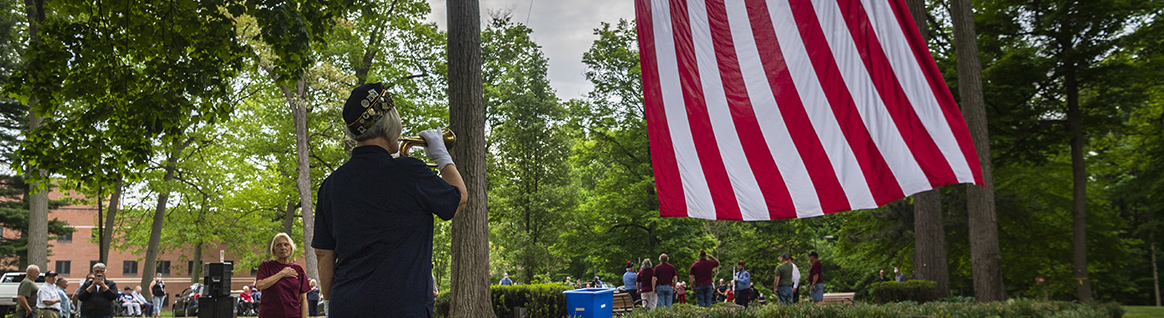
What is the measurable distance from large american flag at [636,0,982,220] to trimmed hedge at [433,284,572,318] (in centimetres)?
970

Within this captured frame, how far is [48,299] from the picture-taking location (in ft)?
45.6

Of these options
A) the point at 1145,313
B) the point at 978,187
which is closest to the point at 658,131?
the point at 978,187

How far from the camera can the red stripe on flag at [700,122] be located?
5.03 metres

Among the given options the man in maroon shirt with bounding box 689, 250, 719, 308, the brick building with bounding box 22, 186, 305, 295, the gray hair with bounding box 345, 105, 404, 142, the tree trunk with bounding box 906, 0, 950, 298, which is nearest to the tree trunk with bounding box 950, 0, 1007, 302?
the tree trunk with bounding box 906, 0, 950, 298

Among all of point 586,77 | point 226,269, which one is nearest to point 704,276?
point 226,269

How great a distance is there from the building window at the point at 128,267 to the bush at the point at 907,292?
2606 inches

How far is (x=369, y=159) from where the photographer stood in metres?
2.84

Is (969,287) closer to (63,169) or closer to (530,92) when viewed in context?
(530,92)

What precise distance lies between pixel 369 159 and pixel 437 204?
0.34m

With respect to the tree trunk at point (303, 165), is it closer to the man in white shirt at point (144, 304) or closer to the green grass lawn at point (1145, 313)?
the man in white shirt at point (144, 304)

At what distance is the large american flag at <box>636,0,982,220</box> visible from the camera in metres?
4.59

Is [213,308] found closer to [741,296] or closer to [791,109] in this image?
[791,109]

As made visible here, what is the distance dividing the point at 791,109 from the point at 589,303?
28.7ft

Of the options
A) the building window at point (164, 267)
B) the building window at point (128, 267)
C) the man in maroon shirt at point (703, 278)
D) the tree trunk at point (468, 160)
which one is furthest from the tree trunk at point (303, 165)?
the building window at point (164, 267)
